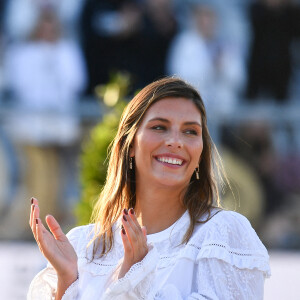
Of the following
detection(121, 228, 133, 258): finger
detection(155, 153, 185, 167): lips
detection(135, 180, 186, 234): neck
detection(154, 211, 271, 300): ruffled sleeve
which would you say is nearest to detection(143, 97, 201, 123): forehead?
detection(155, 153, 185, 167): lips

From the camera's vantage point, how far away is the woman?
2869mm

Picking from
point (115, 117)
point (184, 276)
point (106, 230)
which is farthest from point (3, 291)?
point (184, 276)

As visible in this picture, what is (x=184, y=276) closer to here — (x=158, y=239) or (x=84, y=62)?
(x=158, y=239)

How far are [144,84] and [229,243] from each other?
18.3ft

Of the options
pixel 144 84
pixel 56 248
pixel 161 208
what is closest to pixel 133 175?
pixel 161 208

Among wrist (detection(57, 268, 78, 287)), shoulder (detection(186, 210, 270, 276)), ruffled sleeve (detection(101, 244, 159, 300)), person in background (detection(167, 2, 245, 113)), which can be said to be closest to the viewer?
ruffled sleeve (detection(101, 244, 159, 300))

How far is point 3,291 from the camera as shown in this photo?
6.04 m

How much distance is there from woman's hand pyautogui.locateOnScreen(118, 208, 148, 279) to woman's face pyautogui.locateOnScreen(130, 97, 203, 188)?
0.33 metres

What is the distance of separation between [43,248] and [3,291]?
3.15 metres

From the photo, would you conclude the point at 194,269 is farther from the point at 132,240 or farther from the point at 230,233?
the point at 132,240

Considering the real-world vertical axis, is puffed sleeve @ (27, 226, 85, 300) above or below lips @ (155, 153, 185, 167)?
below

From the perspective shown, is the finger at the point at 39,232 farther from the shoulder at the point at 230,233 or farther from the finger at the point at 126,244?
the shoulder at the point at 230,233

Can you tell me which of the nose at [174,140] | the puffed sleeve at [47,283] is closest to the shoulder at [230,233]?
the nose at [174,140]

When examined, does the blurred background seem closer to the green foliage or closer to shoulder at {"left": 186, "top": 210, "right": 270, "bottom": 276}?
the green foliage
